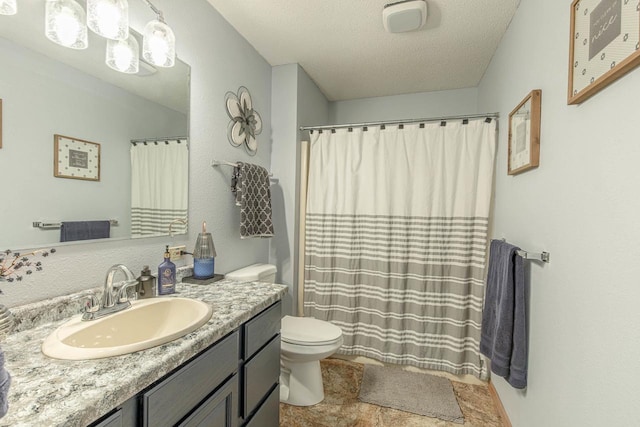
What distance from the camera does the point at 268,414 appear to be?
52.0 inches

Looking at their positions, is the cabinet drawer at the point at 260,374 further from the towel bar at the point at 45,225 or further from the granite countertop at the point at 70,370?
the towel bar at the point at 45,225

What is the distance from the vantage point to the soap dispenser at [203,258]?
4.94 ft

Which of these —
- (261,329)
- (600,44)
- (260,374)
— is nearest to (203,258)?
(261,329)

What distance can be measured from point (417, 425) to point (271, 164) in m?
2.06

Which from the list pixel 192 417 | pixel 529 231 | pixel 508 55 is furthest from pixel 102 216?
pixel 508 55

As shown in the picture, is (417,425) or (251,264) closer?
(417,425)

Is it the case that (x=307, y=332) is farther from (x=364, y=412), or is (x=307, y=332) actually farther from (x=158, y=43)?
(x=158, y=43)

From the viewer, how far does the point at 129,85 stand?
125 centimetres

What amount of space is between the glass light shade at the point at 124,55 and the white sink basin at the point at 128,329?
0.97 metres

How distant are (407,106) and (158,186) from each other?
2.50 m

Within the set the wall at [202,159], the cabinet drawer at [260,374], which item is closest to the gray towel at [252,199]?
the wall at [202,159]

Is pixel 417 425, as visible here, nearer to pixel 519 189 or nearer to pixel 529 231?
pixel 529 231

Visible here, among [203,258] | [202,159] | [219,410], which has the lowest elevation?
[219,410]

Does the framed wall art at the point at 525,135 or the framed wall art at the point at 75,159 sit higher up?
the framed wall art at the point at 525,135
